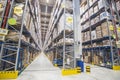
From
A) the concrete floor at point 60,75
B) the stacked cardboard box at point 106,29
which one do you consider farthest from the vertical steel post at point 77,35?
the stacked cardboard box at point 106,29

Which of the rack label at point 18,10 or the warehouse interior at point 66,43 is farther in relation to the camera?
the rack label at point 18,10

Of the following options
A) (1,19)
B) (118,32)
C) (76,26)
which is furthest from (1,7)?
(118,32)

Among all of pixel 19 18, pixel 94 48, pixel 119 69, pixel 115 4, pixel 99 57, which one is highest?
pixel 115 4

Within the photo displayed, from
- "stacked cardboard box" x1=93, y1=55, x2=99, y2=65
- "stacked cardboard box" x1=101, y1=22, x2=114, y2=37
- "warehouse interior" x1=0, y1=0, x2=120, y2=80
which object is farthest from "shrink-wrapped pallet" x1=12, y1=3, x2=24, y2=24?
"stacked cardboard box" x1=93, y1=55, x2=99, y2=65

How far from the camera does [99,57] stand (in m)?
5.96

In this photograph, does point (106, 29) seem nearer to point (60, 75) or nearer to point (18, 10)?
point (60, 75)

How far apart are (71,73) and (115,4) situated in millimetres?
4864

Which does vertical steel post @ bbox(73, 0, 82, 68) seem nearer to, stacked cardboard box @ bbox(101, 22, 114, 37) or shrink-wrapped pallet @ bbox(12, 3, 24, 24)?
stacked cardboard box @ bbox(101, 22, 114, 37)

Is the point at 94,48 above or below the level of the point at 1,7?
below

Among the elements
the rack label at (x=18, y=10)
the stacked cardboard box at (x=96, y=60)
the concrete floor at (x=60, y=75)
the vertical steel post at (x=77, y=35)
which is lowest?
the concrete floor at (x=60, y=75)

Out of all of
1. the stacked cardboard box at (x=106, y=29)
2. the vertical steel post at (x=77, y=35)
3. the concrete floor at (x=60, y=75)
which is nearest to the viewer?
the concrete floor at (x=60, y=75)

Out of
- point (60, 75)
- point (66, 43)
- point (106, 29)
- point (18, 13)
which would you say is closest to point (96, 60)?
point (106, 29)

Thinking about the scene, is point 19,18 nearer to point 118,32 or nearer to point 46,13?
point 118,32

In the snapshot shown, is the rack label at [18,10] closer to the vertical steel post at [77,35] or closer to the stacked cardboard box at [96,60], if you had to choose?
the vertical steel post at [77,35]
